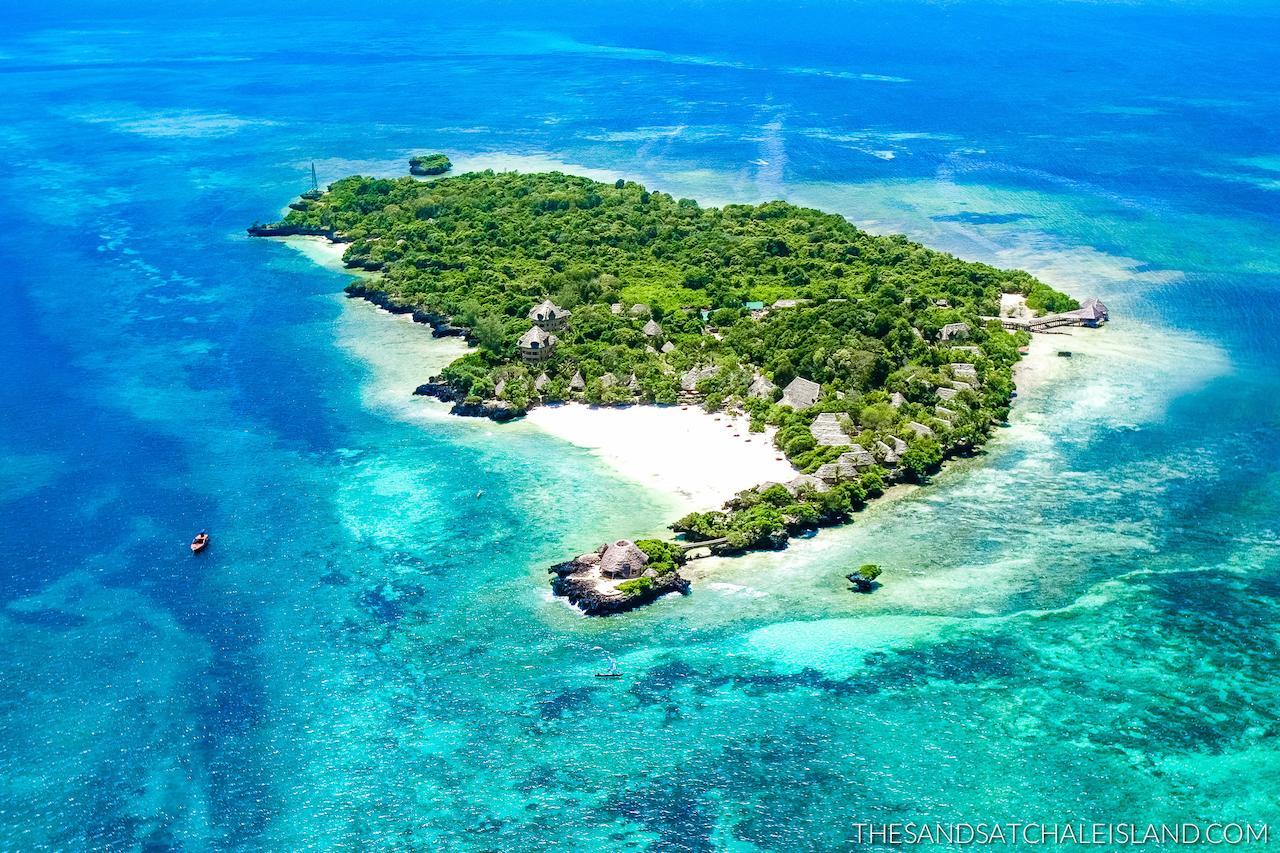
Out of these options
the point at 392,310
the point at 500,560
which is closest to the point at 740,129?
the point at 392,310

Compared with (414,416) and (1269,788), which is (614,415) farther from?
(1269,788)

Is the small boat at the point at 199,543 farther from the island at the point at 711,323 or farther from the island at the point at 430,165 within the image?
the island at the point at 430,165

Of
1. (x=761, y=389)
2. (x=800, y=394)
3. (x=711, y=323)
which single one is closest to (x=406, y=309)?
(x=711, y=323)

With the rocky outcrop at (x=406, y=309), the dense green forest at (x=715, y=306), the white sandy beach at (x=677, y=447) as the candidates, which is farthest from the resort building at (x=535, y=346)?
the rocky outcrop at (x=406, y=309)

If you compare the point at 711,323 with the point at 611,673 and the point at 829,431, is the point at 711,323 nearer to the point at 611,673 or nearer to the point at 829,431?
the point at 829,431

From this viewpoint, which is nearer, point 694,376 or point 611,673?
point 611,673

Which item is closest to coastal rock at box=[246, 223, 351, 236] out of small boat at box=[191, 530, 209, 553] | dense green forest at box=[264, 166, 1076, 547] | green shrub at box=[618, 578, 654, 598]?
dense green forest at box=[264, 166, 1076, 547]
